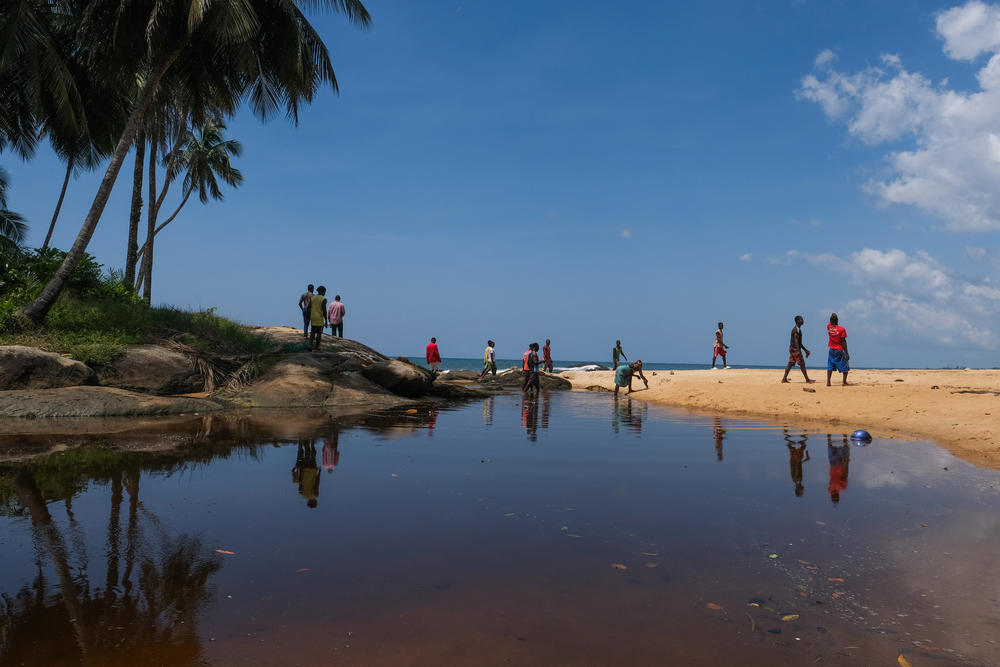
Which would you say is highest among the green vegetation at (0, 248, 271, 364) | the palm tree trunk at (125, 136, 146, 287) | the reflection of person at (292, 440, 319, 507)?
the palm tree trunk at (125, 136, 146, 287)

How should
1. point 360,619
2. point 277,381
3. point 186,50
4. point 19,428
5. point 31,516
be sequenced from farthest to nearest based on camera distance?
point 186,50 → point 277,381 → point 19,428 → point 31,516 → point 360,619

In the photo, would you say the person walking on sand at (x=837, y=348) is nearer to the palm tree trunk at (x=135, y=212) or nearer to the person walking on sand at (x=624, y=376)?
the person walking on sand at (x=624, y=376)

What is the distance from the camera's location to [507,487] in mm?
6012

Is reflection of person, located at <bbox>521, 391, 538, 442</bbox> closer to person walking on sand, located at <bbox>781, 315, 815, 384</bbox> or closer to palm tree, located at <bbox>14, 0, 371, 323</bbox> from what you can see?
person walking on sand, located at <bbox>781, 315, 815, 384</bbox>

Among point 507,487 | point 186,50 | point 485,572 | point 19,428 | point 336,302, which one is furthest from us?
point 336,302

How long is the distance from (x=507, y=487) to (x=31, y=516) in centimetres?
399

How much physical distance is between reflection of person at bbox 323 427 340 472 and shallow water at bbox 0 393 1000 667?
0.09 metres

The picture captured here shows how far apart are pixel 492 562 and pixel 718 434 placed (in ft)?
24.6

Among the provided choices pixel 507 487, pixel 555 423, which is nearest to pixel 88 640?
pixel 507 487

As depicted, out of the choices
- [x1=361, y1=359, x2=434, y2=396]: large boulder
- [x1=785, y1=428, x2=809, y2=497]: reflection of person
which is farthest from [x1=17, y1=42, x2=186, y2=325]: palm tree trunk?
[x1=785, y1=428, x2=809, y2=497]: reflection of person

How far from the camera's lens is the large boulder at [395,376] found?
16.7m

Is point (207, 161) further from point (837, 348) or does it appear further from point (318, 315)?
point (837, 348)

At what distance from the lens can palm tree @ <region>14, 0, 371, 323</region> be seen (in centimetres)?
1410

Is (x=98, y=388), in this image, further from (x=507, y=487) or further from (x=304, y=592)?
(x=304, y=592)
